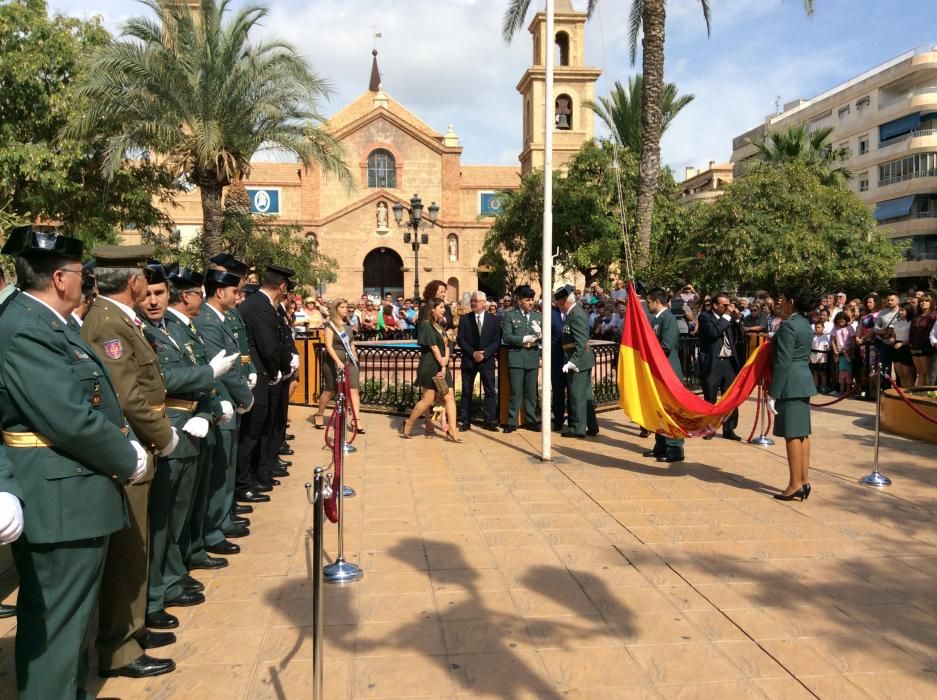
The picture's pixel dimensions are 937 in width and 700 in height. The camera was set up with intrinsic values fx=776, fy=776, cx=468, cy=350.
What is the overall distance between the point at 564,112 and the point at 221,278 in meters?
38.1

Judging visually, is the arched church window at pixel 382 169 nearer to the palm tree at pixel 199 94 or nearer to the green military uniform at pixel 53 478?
the palm tree at pixel 199 94

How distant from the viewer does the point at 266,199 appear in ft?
150

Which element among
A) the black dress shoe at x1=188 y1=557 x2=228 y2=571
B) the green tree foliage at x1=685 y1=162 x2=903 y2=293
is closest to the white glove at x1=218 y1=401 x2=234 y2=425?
the black dress shoe at x1=188 y1=557 x2=228 y2=571

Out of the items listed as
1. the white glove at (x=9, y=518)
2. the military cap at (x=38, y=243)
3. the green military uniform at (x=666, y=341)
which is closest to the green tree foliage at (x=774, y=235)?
the green military uniform at (x=666, y=341)

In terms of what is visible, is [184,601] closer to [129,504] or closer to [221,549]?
[221,549]

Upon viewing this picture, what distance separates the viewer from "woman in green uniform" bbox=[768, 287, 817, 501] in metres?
7.02

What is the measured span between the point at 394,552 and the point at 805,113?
66.1 metres

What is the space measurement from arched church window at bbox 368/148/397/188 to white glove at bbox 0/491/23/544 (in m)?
45.3

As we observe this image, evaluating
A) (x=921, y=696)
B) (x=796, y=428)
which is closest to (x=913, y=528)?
(x=796, y=428)

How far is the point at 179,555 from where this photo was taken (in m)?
4.75

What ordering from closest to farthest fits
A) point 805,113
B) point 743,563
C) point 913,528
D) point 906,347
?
point 743,563, point 913,528, point 906,347, point 805,113

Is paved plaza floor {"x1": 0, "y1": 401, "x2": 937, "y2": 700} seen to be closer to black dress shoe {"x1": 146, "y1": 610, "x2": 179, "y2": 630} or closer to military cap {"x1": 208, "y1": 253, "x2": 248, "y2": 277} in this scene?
black dress shoe {"x1": 146, "y1": 610, "x2": 179, "y2": 630}

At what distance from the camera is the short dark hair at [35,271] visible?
123 inches

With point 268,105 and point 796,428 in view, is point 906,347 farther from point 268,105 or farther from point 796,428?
point 268,105
